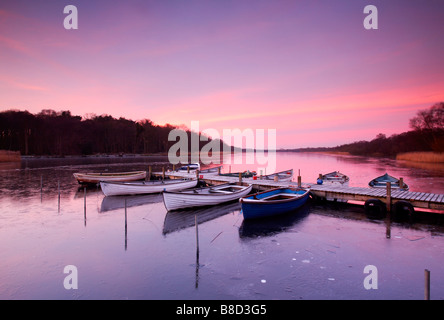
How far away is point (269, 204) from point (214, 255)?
5443 millimetres

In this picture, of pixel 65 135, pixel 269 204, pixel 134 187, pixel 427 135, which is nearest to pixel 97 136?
pixel 65 135

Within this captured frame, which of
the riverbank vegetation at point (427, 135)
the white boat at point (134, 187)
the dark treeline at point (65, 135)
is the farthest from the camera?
the dark treeline at point (65, 135)

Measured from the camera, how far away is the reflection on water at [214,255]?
23.6 feet

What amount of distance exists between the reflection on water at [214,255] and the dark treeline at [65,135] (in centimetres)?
9086

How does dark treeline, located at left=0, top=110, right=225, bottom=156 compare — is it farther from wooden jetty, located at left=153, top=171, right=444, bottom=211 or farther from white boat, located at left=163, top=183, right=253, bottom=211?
wooden jetty, located at left=153, top=171, right=444, bottom=211

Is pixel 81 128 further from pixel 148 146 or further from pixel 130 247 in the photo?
pixel 130 247

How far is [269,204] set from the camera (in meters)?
14.0

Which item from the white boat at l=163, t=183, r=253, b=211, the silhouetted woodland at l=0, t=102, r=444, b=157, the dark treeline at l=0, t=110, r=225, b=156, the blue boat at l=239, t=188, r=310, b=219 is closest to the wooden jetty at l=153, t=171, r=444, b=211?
the blue boat at l=239, t=188, r=310, b=219

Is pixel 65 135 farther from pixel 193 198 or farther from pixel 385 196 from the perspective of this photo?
pixel 385 196

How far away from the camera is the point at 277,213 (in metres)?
15.0

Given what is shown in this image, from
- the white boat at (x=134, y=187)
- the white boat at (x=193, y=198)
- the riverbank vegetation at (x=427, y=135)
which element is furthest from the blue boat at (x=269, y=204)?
the riverbank vegetation at (x=427, y=135)

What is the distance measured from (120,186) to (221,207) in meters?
9.93

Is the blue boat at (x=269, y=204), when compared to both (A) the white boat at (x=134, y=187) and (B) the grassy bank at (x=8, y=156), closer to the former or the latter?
(A) the white boat at (x=134, y=187)

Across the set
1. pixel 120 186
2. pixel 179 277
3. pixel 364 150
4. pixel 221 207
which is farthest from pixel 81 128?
pixel 364 150
